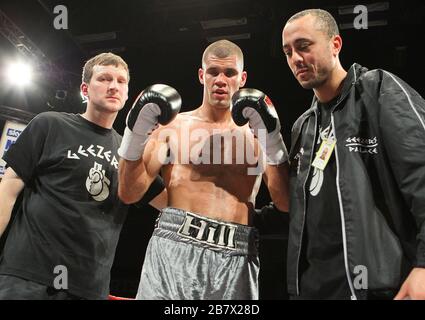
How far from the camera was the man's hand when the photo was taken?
3.65 ft

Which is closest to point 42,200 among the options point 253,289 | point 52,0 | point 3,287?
point 3,287

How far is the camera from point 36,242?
181 centimetres

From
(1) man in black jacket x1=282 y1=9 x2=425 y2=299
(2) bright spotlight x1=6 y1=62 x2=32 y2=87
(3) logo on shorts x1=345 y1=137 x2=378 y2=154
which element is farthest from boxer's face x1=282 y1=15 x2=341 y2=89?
(2) bright spotlight x1=6 y1=62 x2=32 y2=87

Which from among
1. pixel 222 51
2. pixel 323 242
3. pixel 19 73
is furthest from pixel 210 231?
pixel 19 73

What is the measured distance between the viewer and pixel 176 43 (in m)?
4.73

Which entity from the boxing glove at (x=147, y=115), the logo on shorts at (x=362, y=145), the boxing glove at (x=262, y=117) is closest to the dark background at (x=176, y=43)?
the boxing glove at (x=262, y=117)

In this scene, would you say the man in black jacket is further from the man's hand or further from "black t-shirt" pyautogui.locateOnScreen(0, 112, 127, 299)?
"black t-shirt" pyautogui.locateOnScreen(0, 112, 127, 299)

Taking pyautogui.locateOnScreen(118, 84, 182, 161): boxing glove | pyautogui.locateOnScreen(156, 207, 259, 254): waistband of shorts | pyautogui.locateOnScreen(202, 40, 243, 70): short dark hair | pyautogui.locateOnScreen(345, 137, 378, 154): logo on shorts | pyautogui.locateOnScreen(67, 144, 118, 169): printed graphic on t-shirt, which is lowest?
pyautogui.locateOnScreen(156, 207, 259, 254): waistband of shorts

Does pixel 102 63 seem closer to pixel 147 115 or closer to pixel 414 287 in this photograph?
pixel 147 115

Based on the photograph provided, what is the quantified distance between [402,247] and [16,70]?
4.94 m

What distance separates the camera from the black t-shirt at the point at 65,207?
179cm

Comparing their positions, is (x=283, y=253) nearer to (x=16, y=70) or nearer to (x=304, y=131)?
(x=16, y=70)

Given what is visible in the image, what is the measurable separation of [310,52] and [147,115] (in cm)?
70

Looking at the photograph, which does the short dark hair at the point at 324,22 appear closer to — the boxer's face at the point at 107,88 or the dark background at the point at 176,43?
the boxer's face at the point at 107,88
